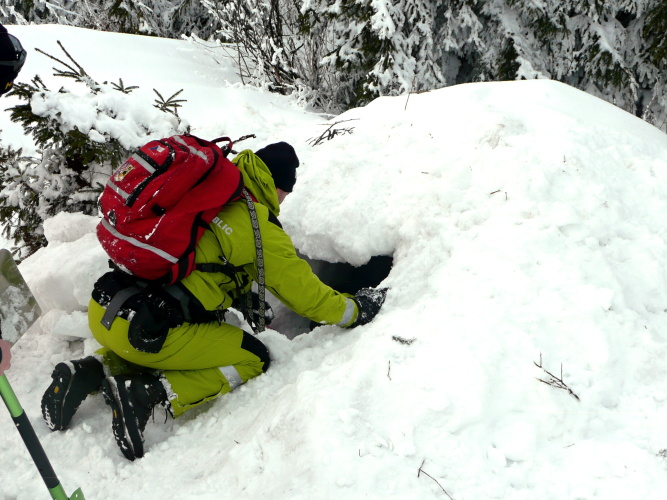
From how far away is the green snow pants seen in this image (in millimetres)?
2664

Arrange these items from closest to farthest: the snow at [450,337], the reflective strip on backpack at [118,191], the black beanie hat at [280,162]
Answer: the snow at [450,337], the reflective strip on backpack at [118,191], the black beanie hat at [280,162]

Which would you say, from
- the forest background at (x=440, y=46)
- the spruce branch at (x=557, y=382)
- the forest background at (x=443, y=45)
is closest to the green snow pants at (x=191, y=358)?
the spruce branch at (x=557, y=382)

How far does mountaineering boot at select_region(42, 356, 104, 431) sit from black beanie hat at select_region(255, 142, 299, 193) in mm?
1507

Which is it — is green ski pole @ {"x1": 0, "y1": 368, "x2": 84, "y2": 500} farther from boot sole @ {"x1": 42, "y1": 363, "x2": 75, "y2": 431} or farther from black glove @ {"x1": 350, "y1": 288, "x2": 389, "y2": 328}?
black glove @ {"x1": 350, "y1": 288, "x2": 389, "y2": 328}

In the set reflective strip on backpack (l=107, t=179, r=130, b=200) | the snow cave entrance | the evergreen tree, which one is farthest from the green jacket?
the evergreen tree

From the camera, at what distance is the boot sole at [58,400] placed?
259 cm

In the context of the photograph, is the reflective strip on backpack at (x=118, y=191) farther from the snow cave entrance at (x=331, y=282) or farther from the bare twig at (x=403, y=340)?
the snow cave entrance at (x=331, y=282)

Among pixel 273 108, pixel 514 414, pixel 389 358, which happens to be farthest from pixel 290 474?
pixel 273 108

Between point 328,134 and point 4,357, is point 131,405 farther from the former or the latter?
point 328,134

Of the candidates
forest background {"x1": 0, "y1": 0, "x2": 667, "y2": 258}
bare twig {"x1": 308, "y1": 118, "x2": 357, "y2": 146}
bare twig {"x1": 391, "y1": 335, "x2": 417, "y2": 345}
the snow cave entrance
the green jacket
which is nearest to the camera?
bare twig {"x1": 391, "y1": 335, "x2": 417, "y2": 345}

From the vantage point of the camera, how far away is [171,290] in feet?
8.49

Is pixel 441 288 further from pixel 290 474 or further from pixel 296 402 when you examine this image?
pixel 290 474

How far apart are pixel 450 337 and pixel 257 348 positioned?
3.86ft

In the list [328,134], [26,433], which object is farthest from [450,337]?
[328,134]
